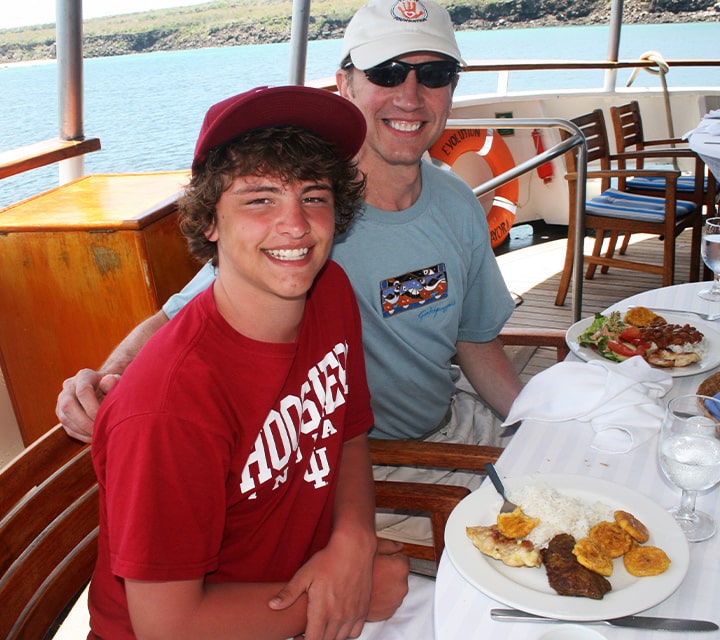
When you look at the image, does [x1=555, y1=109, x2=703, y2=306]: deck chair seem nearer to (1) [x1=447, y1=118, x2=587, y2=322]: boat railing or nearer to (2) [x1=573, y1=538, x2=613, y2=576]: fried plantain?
(1) [x1=447, y1=118, x2=587, y2=322]: boat railing

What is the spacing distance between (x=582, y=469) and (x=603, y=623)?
39 cm

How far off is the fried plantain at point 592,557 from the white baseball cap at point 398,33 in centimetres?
114

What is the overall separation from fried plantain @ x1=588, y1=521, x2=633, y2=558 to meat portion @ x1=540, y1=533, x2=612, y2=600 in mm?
38

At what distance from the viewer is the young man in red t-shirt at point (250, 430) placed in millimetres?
915

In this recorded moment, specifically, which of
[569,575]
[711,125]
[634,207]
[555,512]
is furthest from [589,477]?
[634,207]

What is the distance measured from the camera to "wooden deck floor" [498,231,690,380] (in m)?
4.02

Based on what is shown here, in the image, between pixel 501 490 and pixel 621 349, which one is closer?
pixel 501 490

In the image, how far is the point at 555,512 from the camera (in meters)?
0.99

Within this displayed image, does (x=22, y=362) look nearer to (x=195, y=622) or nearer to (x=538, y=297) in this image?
(x=195, y=622)

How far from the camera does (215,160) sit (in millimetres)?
1114

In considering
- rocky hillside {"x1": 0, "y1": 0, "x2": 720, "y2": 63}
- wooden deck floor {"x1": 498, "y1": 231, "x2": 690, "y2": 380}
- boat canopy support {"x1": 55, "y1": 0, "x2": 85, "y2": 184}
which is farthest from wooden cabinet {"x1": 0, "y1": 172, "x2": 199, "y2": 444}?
rocky hillside {"x1": 0, "y1": 0, "x2": 720, "y2": 63}

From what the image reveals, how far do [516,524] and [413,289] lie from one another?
748 millimetres

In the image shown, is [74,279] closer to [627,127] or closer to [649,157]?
[649,157]

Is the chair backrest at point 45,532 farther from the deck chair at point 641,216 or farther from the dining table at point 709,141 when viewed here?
the deck chair at point 641,216
